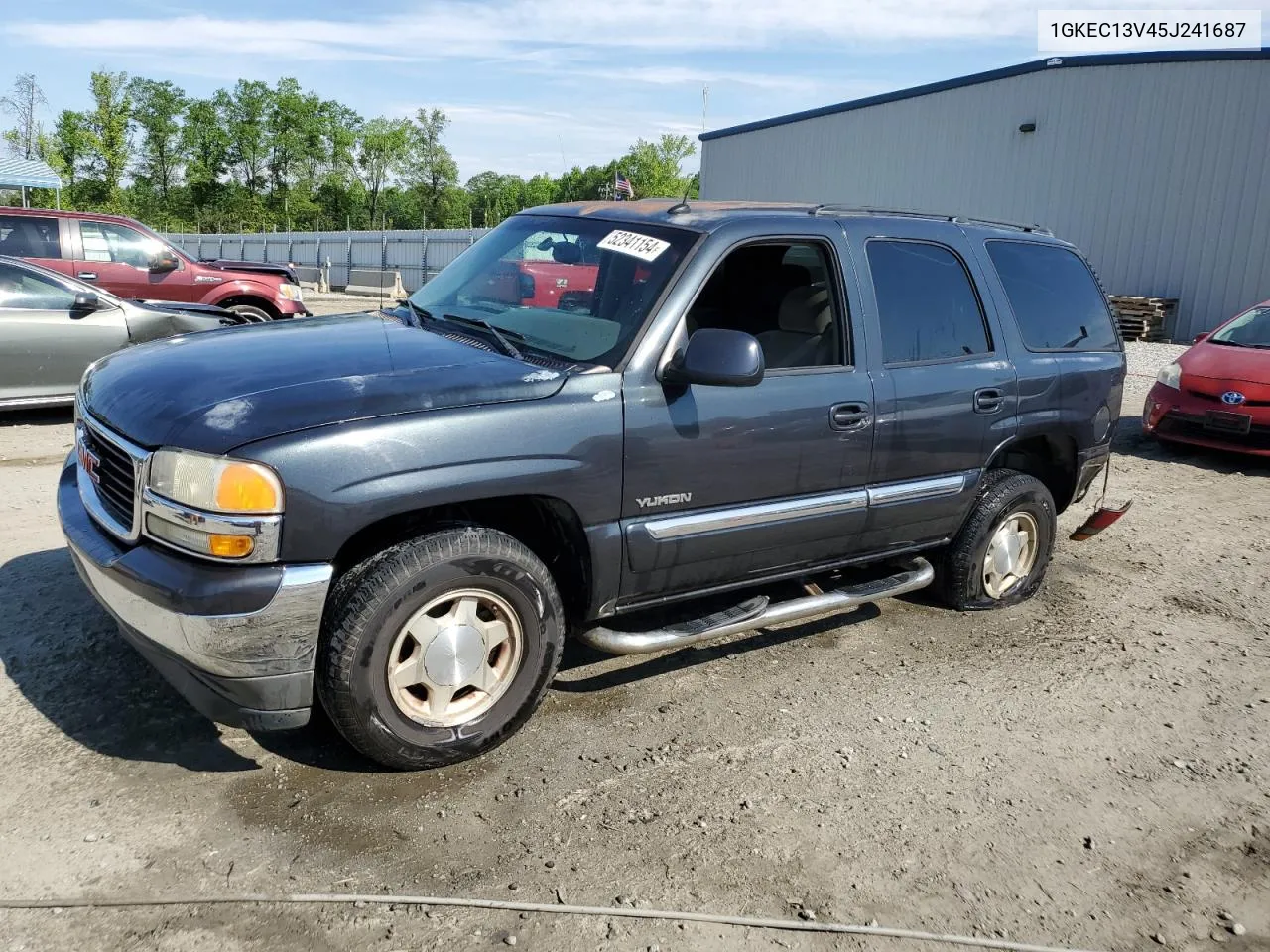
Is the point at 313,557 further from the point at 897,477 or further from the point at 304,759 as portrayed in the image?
the point at 897,477

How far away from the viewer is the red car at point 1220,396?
27.9ft

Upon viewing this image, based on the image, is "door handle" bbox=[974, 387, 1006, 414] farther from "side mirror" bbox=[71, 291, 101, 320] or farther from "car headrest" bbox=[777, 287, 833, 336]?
"side mirror" bbox=[71, 291, 101, 320]

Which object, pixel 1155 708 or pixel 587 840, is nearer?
pixel 587 840

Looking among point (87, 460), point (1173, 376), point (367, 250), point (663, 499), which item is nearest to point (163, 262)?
point (87, 460)

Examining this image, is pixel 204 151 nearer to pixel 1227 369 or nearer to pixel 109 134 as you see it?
pixel 109 134

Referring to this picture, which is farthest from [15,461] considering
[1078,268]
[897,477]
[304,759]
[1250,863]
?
[1250,863]

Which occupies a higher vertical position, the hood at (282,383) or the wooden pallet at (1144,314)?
the wooden pallet at (1144,314)

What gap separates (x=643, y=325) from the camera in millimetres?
3605

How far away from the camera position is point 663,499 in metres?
3.62

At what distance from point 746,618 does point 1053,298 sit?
2574 mm

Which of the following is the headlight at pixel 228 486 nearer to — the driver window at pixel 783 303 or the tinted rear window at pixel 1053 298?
the driver window at pixel 783 303

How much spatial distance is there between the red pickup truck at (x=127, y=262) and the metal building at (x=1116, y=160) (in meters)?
16.9

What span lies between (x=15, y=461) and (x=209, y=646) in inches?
209

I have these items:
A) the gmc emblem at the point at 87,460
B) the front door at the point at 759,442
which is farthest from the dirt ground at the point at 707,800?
the gmc emblem at the point at 87,460
